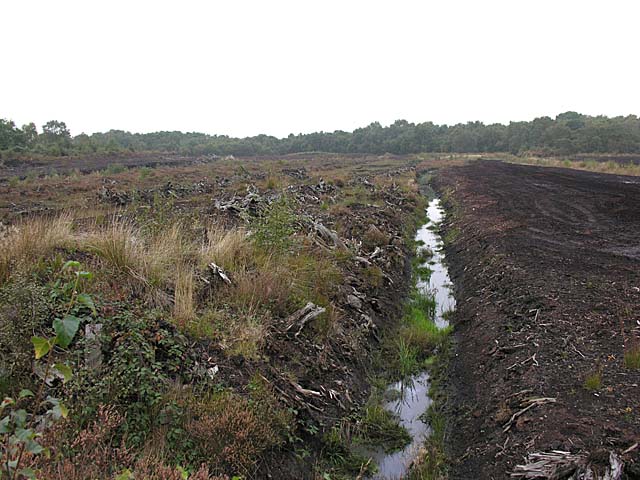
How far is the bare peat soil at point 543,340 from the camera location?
4.04 metres

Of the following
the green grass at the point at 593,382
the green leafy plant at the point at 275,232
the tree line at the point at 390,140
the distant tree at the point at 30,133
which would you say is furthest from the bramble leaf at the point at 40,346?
the distant tree at the point at 30,133

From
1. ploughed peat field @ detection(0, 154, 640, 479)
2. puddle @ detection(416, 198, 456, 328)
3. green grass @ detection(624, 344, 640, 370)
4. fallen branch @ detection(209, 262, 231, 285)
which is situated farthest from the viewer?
puddle @ detection(416, 198, 456, 328)

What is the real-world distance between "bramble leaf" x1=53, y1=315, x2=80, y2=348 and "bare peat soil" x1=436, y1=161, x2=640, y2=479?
12.6 ft

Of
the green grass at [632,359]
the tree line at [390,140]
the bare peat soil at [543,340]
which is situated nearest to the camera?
the bare peat soil at [543,340]

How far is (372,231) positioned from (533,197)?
1061cm

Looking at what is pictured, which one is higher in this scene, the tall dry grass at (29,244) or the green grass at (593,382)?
the tall dry grass at (29,244)

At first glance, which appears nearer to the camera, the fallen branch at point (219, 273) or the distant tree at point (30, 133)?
the fallen branch at point (219, 273)

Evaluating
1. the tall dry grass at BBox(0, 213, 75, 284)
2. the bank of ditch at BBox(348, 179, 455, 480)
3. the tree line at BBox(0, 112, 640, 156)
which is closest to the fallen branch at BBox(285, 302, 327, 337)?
the bank of ditch at BBox(348, 179, 455, 480)

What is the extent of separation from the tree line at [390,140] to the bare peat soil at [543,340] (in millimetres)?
50833

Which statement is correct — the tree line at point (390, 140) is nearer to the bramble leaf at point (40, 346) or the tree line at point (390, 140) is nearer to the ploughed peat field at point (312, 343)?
the ploughed peat field at point (312, 343)

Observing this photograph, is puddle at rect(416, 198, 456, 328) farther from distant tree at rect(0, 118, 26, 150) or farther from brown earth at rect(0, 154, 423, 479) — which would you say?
distant tree at rect(0, 118, 26, 150)

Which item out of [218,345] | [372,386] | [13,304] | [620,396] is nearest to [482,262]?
[372,386]

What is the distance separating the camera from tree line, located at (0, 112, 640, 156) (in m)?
59.6

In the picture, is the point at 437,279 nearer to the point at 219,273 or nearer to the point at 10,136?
the point at 219,273
